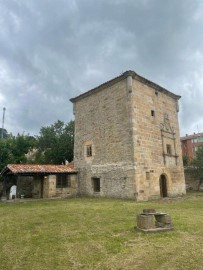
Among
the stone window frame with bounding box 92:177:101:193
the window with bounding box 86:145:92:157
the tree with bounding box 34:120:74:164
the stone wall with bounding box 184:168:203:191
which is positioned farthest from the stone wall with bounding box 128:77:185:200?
the tree with bounding box 34:120:74:164

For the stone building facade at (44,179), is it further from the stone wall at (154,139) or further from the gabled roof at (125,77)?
the gabled roof at (125,77)

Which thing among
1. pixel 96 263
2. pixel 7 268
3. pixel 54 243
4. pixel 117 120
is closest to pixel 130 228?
pixel 54 243

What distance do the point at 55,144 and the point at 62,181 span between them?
44.4 feet

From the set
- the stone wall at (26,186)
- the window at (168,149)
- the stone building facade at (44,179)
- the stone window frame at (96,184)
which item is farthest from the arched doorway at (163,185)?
the stone wall at (26,186)

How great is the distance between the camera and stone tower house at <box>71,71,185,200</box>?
16281 millimetres

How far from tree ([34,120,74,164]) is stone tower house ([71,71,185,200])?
10921 millimetres

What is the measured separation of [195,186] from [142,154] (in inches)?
516

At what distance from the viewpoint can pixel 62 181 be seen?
1919 cm

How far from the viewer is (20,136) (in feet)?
90.3

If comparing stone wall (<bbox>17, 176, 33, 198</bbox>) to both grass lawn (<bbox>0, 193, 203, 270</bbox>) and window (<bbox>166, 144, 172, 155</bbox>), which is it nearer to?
window (<bbox>166, 144, 172, 155</bbox>)

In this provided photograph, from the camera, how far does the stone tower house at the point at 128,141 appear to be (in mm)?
16281

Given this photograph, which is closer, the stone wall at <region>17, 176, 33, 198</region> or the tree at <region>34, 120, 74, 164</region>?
the stone wall at <region>17, 176, 33, 198</region>

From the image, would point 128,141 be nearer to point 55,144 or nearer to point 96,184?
point 96,184

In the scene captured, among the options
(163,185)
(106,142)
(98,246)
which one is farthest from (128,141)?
(98,246)
